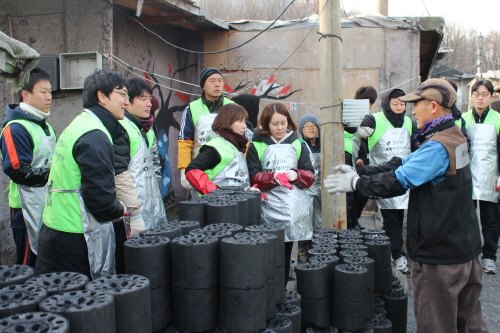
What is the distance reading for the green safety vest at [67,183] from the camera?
2.75 meters

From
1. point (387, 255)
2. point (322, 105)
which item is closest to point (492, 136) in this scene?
point (322, 105)

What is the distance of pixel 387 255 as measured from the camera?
3.74m

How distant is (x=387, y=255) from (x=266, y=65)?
20.1 feet

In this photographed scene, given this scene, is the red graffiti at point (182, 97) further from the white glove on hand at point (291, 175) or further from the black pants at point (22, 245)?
the black pants at point (22, 245)

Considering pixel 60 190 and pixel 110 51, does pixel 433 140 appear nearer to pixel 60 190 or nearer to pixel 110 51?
pixel 60 190

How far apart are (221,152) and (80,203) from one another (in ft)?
5.14

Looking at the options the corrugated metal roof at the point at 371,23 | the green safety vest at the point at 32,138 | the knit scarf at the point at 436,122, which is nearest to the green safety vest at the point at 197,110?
the green safety vest at the point at 32,138

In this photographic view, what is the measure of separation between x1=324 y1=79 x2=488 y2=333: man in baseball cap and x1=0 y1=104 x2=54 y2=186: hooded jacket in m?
2.77

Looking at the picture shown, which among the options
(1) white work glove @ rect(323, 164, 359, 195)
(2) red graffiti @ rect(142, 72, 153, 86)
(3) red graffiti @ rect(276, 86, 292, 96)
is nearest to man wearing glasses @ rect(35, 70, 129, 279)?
(1) white work glove @ rect(323, 164, 359, 195)

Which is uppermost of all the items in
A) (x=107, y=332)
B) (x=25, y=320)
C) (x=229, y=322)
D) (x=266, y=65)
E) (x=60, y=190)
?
(x=266, y=65)

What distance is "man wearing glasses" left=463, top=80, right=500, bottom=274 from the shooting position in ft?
18.9

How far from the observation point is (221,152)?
4059 millimetres

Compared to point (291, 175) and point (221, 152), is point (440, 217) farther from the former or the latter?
point (221, 152)

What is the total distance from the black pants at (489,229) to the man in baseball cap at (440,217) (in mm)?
2789
